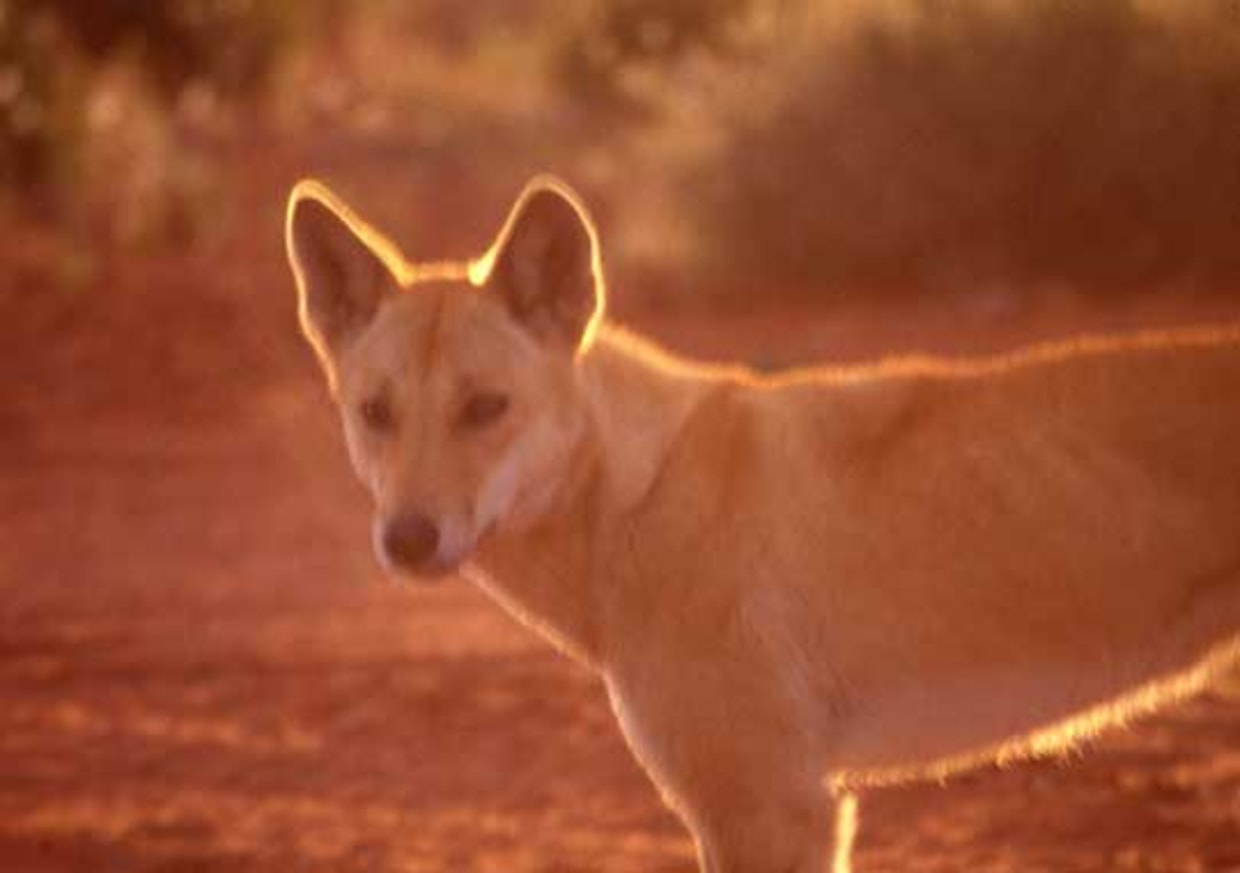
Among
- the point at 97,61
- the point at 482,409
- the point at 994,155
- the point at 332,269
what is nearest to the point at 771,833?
the point at 482,409

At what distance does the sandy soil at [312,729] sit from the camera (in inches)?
260

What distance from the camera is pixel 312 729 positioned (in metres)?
7.81

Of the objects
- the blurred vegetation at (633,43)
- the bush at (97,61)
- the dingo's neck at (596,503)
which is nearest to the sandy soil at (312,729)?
the dingo's neck at (596,503)

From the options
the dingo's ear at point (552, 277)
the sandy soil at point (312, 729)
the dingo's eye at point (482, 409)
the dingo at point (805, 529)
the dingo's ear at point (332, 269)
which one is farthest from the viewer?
the sandy soil at point (312, 729)

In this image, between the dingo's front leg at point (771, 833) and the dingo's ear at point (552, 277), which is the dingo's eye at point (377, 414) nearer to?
the dingo's ear at point (552, 277)

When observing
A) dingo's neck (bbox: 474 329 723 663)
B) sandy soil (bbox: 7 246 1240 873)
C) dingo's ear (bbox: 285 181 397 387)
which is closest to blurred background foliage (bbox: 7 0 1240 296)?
sandy soil (bbox: 7 246 1240 873)

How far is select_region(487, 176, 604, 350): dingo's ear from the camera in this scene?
5.26 meters

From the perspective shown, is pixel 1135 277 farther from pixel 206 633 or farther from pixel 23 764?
pixel 23 764

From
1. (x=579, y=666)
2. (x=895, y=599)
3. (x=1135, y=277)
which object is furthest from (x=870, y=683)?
(x=1135, y=277)

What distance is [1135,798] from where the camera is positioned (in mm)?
6859

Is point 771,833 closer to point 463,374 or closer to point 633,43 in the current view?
point 463,374

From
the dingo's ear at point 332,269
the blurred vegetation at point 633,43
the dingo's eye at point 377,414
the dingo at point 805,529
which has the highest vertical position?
the dingo's ear at point 332,269

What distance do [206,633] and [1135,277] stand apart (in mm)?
7439

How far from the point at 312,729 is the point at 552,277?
9.93ft
